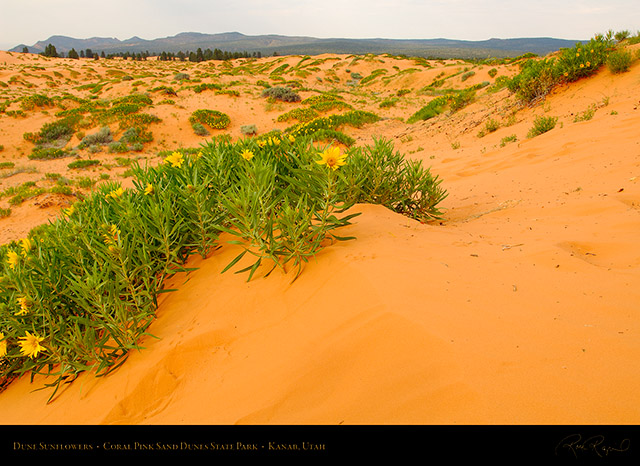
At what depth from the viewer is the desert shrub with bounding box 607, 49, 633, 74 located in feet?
26.2

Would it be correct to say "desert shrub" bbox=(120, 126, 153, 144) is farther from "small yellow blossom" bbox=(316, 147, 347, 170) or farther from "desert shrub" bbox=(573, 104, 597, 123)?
"small yellow blossom" bbox=(316, 147, 347, 170)

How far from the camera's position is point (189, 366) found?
1.86 meters

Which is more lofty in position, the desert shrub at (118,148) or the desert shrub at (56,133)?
the desert shrub at (56,133)

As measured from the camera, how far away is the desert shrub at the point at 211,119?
16.5m

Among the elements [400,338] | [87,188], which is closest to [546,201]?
[400,338]

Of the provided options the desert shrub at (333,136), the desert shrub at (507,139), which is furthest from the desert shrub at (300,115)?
the desert shrub at (507,139)

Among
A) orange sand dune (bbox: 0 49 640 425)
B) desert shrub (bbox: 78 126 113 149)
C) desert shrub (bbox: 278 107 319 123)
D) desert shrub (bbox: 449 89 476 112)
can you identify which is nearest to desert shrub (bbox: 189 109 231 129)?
desert shrub (bbox: 278 107 319 123)

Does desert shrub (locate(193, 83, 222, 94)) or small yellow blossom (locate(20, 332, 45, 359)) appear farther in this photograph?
desert shrub (locate(193, 83, 222, 94))

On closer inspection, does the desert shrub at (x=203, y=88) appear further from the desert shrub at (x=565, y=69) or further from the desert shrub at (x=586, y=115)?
the desert shrub at (x=586, y=115)
